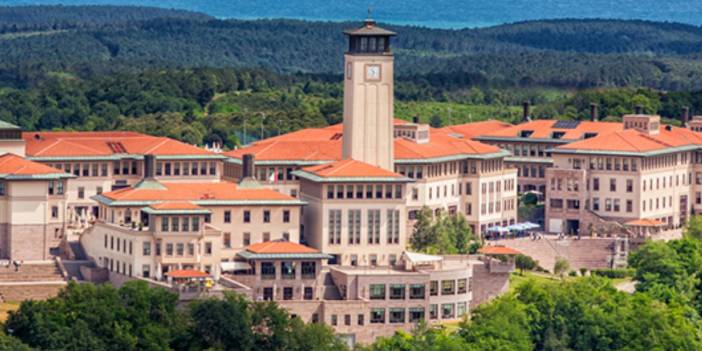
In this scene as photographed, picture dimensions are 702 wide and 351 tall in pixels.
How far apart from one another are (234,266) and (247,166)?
12.5 meters

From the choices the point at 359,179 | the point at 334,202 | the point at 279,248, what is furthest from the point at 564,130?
the point at 279,248

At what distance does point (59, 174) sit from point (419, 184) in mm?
26534

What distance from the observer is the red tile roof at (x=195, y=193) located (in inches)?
6043

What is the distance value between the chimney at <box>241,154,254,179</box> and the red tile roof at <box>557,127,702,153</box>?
31.0 metres

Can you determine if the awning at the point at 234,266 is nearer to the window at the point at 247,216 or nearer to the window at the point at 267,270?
the window at the point at 267,270

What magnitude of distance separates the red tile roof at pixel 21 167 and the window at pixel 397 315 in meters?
21.5

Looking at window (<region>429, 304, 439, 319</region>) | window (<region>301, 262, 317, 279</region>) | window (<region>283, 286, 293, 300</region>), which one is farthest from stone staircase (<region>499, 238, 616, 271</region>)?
window (<region>283, 286, 293, 300</region>)

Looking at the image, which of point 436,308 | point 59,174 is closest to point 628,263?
point 436,308

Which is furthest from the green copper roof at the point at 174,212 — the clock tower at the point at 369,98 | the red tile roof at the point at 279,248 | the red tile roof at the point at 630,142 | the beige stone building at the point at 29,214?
the red tile roof at the point at 630,142

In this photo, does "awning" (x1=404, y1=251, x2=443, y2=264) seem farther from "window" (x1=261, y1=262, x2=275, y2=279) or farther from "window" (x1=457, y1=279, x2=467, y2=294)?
"window" (x1=261, y1=262, x2=275, y2=279)

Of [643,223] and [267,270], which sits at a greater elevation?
[643,223]

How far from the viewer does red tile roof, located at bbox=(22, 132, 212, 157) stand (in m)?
168

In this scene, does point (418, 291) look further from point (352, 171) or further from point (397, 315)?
point (352, 171)

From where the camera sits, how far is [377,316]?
148 metres
